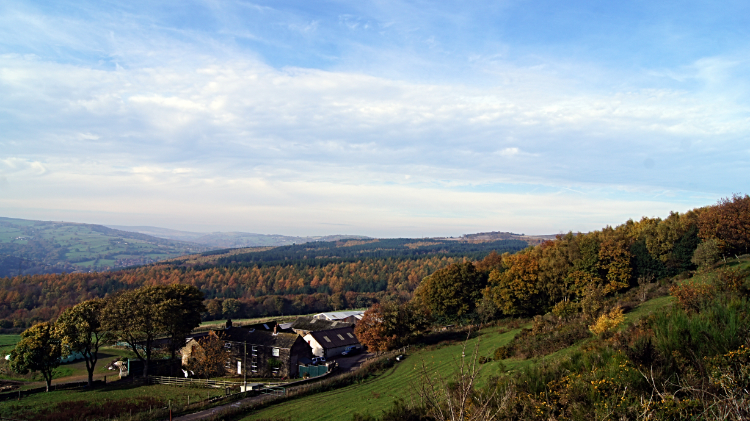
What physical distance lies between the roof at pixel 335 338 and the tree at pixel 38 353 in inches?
919

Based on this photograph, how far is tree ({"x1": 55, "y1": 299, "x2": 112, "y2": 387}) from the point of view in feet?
115

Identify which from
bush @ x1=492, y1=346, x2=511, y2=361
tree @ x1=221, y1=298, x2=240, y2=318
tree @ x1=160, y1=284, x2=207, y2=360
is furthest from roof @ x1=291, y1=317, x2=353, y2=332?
tree @ x1=221, y1=298, x2=240, y2=318

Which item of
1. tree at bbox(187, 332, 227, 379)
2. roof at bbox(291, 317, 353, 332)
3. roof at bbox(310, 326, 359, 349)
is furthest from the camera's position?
roof at bbox(291, 317, 353, 332)

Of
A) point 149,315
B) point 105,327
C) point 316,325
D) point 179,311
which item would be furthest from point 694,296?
point 316,325

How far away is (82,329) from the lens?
35.8 meters

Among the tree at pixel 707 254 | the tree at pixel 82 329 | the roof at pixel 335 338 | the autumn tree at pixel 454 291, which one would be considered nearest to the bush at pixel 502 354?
the tree at pixel 707 254

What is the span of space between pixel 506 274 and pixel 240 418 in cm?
3203

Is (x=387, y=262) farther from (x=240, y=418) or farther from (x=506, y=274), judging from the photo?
(x=240, y=418)

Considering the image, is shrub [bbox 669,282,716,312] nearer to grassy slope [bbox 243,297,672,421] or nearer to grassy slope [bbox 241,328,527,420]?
grassy slope [bbox 243,297,672,421]

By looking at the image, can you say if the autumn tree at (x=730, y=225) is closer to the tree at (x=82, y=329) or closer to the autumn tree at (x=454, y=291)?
the autumn tree at (x=454, y=291)

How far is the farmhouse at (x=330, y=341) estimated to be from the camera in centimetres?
4369

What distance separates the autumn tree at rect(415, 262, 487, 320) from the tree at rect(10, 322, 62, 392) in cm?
3724

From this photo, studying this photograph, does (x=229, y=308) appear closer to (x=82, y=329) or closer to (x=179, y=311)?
(x=179, y=311)

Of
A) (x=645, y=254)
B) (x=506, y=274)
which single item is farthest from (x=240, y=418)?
(x=645, y=254)
